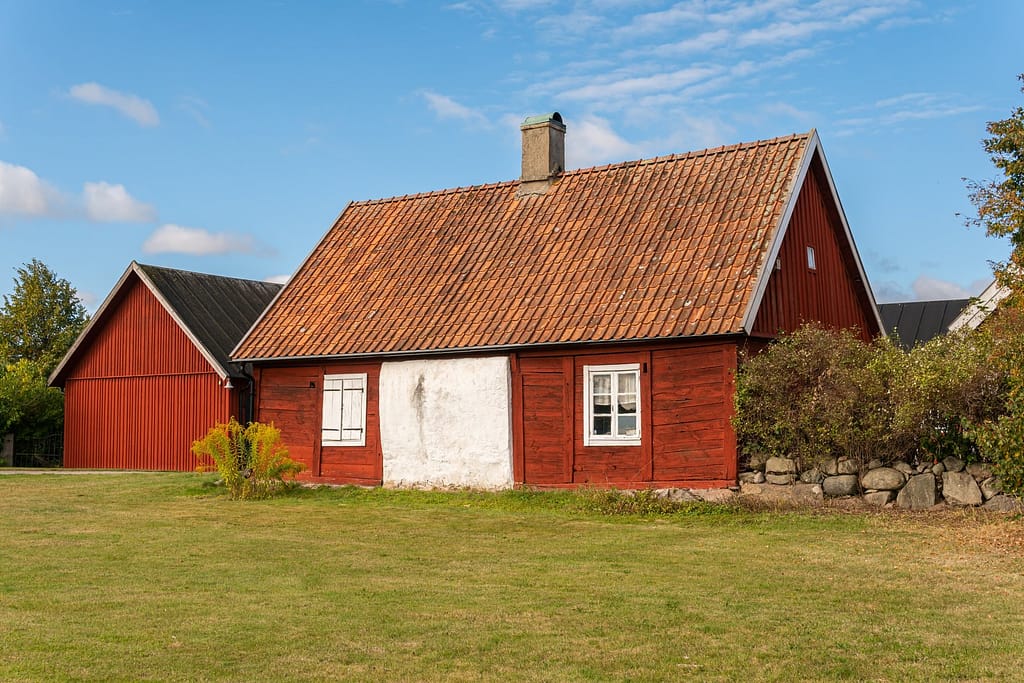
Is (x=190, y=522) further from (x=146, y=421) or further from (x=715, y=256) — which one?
(x=146, y=421)

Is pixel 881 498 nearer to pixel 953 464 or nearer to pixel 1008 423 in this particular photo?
pixel 953 464

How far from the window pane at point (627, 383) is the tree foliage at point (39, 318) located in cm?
3559

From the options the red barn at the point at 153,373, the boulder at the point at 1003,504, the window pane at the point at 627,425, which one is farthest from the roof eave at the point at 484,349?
the red barn at the point at 153,373

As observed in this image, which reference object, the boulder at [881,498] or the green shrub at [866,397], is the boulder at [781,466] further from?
the boulder at [881,498]

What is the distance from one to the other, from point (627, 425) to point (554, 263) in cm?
401

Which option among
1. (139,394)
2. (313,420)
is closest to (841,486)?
(313,420)

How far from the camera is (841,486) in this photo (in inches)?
674

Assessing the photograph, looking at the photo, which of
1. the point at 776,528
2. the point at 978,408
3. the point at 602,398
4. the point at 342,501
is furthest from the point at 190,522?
the point at 978,408

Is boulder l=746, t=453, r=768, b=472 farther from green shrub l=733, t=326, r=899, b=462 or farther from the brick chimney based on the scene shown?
the brick chimney

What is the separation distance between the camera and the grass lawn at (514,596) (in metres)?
8.02

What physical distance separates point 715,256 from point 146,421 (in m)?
18.5

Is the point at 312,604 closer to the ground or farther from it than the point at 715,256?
closer to the ground

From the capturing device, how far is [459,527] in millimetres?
16328

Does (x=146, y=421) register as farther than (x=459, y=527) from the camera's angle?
Yes
